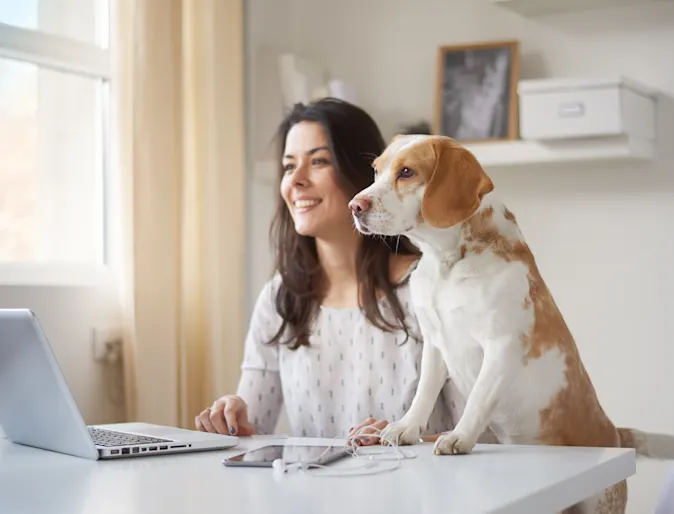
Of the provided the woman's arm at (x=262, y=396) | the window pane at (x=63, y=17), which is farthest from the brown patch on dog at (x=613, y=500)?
the window pane at (x=63, y=17)

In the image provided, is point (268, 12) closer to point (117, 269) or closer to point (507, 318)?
point (117, 269)

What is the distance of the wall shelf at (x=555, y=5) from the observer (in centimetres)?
237

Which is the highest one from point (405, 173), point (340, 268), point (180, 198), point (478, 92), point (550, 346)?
point (478, 92)

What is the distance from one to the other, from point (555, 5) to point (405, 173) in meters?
1.51

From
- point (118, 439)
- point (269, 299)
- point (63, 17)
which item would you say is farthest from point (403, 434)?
point (63, 17)

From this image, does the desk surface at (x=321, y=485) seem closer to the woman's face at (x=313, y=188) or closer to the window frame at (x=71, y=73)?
the woman's face at (x=313, y=188)

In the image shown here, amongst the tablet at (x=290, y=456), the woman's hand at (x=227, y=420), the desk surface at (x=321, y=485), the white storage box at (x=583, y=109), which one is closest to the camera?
the desk surface at (x=321, y=485)

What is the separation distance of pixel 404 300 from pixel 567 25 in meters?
1.17

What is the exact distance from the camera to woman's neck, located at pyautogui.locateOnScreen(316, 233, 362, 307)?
1.78 meters

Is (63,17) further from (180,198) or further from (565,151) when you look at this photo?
(565,151)

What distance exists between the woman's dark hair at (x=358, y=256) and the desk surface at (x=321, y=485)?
61 cm

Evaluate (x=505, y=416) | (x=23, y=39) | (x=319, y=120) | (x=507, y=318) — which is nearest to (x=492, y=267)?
(x=507, y=318)

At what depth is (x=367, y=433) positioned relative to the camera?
1.27 metres

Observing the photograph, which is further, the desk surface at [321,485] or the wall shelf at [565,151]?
the wall shelf at [565,151]
